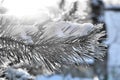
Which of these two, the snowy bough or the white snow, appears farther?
the white snow

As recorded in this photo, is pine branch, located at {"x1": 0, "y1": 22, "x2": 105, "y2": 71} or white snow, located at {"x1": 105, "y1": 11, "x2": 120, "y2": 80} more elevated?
white snow, located at {"x1": 105, "y1": 11, "x2": 120, "y2": 80}

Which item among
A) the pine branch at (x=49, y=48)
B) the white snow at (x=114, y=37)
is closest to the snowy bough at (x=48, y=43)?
the pine branch at (x=49, y=48)

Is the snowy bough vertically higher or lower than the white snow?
lower

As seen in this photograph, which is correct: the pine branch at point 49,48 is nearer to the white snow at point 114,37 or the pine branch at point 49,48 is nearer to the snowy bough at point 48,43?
the snowy bough at point 48,43

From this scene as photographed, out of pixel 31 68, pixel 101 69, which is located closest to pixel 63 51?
pixel 31 68

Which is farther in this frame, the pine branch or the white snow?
the white snow

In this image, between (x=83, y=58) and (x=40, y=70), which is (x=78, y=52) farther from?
(x=40, y=70)

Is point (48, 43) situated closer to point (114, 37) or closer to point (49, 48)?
point (49, 48)

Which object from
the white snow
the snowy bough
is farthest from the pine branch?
the white snow

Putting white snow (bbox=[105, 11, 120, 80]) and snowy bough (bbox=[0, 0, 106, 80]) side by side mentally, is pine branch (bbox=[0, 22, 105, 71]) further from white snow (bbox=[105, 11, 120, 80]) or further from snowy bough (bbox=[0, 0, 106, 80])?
white snow (bbox=[105, 11, 120, 80])
